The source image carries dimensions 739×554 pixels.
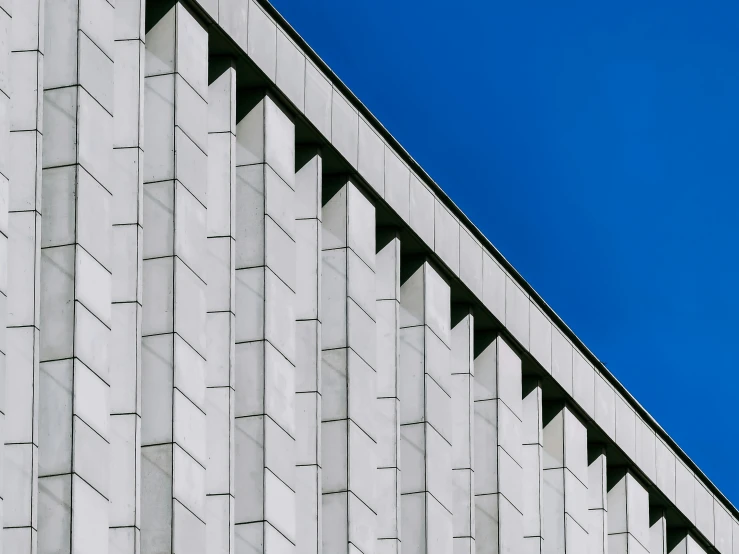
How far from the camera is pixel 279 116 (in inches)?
1531

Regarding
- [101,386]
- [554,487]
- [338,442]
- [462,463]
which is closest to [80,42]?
[101,386]

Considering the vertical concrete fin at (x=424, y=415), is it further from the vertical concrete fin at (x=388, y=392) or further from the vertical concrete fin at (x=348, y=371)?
the vertical concrete fin at (x=348, y=371)

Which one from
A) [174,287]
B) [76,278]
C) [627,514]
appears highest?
[627,514]

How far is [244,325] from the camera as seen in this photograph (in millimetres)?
36625

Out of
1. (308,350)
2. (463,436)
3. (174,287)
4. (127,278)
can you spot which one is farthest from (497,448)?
(127,278)

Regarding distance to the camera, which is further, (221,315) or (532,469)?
(532,469)

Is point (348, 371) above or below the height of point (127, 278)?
above

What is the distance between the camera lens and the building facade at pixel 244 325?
1220 inches

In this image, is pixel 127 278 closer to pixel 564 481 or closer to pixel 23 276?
pixel 23 276

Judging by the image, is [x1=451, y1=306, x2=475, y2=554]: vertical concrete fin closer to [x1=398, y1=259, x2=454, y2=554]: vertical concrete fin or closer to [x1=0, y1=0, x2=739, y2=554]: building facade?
[x1=0, y1=0, x2=739, y2=554]: building facade

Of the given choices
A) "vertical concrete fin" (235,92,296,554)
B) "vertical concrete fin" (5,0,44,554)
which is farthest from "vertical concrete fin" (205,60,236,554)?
"vertical concrete fin" (5,0,44,554)

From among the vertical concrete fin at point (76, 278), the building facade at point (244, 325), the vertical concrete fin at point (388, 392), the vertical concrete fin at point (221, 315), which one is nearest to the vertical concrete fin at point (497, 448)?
the building facade at point (244, 325)

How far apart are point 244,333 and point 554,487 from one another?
13325 millimetres

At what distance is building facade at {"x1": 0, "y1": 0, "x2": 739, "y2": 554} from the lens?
31000 mm
